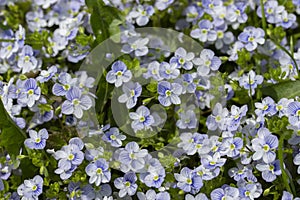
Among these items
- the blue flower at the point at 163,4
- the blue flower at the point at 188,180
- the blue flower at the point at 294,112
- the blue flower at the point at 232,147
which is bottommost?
the blue flower at the point at 188,180

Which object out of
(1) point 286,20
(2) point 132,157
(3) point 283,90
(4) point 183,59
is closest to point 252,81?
(3) point 283,90

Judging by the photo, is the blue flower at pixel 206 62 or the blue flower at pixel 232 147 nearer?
the blue flower at pixel 232 147

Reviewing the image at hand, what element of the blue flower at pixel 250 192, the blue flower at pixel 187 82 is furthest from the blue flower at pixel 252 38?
the blue flower at pixel 250 192

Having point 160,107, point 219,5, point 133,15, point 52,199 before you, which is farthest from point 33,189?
point 219,5

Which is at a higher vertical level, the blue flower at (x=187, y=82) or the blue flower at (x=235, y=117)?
the blue flower at (x=187, y=82)

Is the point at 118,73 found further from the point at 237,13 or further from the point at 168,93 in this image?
the point at 237,13

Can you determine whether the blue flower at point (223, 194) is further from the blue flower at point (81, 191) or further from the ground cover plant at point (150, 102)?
the blue flower at point (81, 191)

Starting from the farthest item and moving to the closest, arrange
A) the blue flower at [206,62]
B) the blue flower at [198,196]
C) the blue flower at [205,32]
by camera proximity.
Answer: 1. the blue flower at [205,32]
2. the blue flower at [206,62]
3. the blue flower at [198,196]
